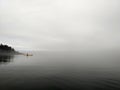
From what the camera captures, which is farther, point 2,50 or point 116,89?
point 2,50

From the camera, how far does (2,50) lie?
199 m

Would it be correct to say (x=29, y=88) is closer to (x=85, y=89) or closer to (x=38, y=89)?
(x=38, y=89)

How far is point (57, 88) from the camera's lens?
25.1 metres

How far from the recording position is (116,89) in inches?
948

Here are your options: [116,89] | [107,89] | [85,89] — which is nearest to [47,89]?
[85,89]

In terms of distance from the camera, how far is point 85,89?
24672mm

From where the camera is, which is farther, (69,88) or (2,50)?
(2,50)

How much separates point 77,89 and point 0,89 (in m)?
21.7

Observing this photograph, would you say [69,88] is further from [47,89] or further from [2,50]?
[2,50]

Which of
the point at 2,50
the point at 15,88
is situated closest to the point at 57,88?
the point at 15,88

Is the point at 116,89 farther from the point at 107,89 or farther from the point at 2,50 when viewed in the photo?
the point at 2,50

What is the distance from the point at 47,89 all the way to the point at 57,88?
9.47 feet

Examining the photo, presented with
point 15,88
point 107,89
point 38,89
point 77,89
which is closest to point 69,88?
point 77,89

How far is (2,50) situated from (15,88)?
211565 millimetres
